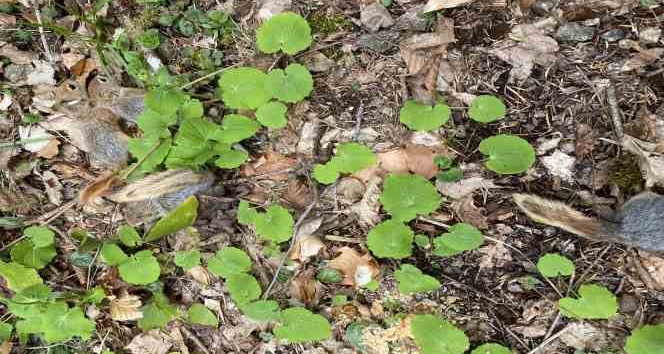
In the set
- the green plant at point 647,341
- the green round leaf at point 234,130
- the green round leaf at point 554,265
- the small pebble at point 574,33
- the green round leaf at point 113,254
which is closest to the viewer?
the green plant at point 647,341

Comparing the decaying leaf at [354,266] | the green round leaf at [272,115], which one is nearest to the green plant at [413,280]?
the decaying leaf at [354,266]

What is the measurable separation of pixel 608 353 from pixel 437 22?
1375mm

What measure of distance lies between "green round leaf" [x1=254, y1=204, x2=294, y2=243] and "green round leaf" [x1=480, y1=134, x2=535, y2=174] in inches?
30.7

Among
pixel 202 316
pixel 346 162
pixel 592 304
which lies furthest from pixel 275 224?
pixel 592 304

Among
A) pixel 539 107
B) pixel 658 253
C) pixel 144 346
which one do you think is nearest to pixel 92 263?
pixel 144 346

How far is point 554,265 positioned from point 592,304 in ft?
0.58

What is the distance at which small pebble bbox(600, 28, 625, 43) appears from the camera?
195 cm

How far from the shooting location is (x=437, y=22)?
6.86ft

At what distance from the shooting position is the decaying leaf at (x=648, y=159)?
1.83 meters

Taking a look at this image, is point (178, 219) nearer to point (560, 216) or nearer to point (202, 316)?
Result: point (202, 316)

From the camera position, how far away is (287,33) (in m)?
2.07

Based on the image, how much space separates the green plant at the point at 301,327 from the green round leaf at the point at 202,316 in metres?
0.30

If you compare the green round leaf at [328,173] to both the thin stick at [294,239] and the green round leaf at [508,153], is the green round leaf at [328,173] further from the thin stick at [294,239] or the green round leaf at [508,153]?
the green round leaf at [508,153]

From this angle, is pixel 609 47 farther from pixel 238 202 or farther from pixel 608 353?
pixel 238 202
